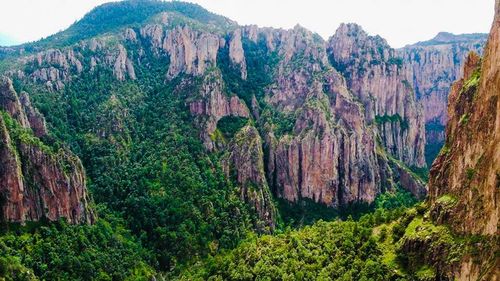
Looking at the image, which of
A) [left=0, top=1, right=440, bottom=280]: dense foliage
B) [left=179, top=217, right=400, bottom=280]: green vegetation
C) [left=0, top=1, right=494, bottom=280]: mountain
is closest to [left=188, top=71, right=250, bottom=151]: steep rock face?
[left=0, top=1, right=494, bottom=280]: mountain

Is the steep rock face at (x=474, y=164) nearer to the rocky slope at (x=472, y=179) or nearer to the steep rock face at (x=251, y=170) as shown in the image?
the rocky slope at (x=472, y=179)

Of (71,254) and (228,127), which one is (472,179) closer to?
(71,254)

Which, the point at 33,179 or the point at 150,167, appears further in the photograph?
the point at 150,167

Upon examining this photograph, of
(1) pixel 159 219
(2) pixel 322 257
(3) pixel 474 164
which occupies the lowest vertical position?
(1) pixel 159 219

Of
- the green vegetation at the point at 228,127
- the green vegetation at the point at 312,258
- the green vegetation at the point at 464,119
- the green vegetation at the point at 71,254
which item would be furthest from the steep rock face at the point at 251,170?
the green vegetation at the point at 464,119

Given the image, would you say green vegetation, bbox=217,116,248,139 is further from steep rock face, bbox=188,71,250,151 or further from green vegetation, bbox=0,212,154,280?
green vegetation, bbox=0,212,154,280

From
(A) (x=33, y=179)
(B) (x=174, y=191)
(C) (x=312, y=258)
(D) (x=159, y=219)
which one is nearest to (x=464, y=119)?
(C) (x=312, y=258)
